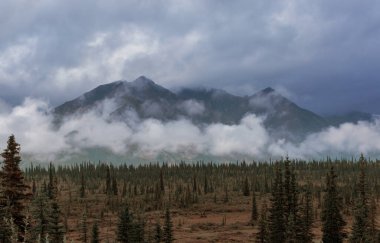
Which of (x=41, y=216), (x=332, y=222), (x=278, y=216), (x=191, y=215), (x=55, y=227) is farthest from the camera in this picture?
(x=191, y=215)

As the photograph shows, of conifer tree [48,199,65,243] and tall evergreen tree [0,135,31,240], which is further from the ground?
tall evergreen tree [0,135,31,240]

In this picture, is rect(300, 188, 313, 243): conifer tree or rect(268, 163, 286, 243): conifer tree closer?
rect(300, 188, 313, 243): conifer tree

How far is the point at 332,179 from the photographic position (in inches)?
2621

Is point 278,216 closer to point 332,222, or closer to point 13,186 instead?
point 332,222

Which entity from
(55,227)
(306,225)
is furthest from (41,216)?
(306,225)

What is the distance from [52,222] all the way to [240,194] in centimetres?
16183

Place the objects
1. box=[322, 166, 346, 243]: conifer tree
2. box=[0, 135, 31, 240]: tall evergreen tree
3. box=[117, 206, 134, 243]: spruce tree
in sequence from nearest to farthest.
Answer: box=[0, 135, 31, 240]: tall evergreen tree < box=[322, 166, 346, 243]: conifer tree < box=[117, 206, 134, 243]: spruce tree

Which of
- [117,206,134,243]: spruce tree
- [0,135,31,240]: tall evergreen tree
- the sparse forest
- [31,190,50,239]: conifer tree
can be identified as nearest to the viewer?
[0,135,31,240]: tall evergreen tree

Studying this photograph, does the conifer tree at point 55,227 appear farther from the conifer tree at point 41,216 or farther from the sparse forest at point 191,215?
the conifer tree at point 41,216

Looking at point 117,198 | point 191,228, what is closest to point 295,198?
point 191,228

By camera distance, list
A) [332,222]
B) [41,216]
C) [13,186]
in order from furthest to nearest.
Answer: [332,222], [41,216], [13,186]

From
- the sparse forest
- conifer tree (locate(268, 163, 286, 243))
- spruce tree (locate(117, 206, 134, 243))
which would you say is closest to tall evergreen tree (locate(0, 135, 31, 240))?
the sparse forest

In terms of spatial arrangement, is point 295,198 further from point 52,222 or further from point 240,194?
point 240,194

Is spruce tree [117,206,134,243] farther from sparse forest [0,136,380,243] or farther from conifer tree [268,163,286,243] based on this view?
conifer tree [268,163,286,243]
